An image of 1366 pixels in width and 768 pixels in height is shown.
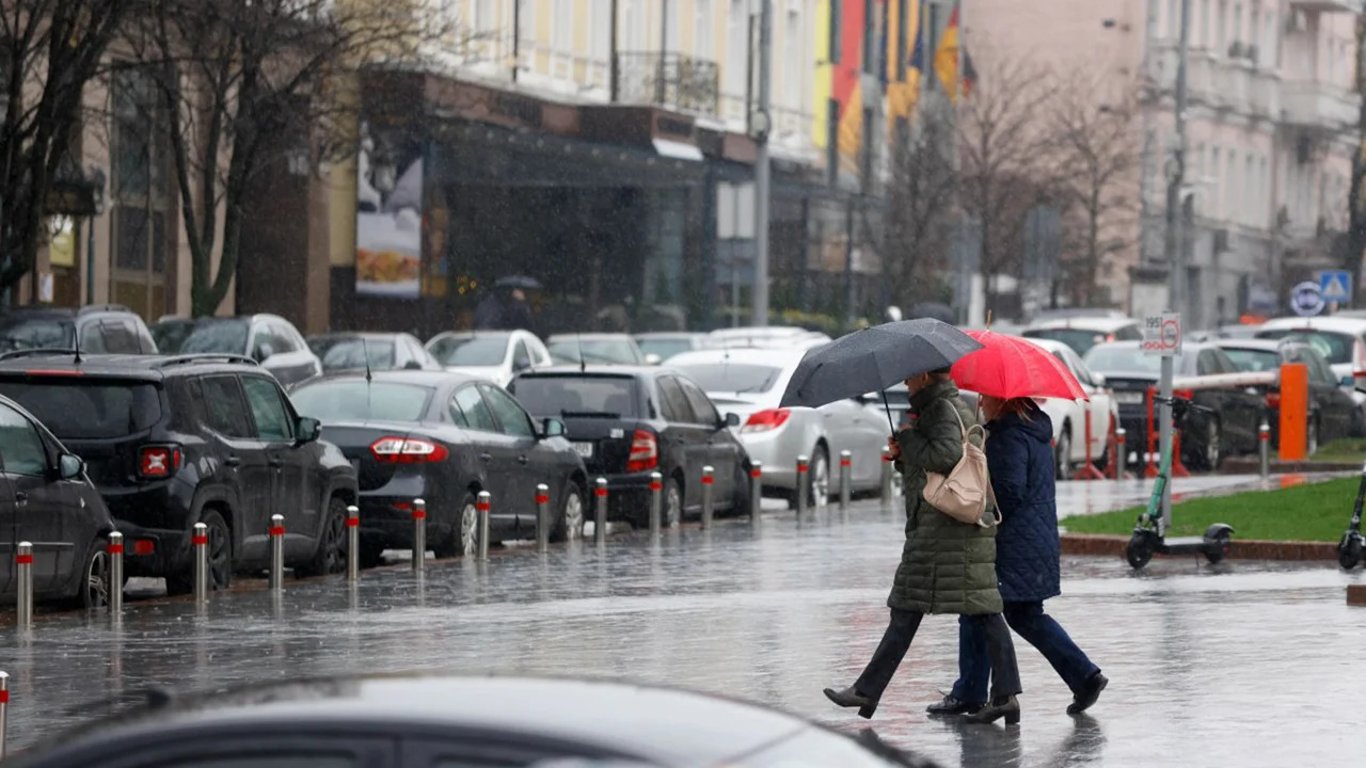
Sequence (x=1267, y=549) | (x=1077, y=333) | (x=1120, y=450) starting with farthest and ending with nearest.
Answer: (x=1077, y=333) < (x=1120, y=450) < (x=1267, y=549)

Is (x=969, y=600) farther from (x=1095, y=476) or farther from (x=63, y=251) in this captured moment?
(x=63, y=251)

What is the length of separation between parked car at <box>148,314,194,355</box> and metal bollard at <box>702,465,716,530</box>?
6.38 m

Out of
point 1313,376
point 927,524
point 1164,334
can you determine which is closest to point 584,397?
point 1164,334

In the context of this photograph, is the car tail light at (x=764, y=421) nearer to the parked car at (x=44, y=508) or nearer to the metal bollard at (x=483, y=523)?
the metal bollard at (x=483, y=523)

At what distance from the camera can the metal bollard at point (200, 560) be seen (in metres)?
17.3

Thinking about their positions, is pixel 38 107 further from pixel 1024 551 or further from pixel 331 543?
pixel 1024 551

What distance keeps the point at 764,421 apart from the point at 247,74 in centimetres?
882

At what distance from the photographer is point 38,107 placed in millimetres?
27312

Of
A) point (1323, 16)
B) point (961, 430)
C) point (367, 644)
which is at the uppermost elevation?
point (1323, 16)

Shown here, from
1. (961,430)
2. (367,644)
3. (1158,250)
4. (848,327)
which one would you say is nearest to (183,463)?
(367,644)

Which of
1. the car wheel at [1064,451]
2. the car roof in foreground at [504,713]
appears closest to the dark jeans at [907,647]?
the car roof in foreground at [504,713]

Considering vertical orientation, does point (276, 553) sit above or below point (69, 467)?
below

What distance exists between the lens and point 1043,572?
37.8 ft

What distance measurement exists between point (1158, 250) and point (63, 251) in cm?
4400
